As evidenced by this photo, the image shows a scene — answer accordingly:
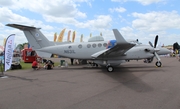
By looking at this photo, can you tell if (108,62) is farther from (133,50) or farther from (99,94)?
(99,94)

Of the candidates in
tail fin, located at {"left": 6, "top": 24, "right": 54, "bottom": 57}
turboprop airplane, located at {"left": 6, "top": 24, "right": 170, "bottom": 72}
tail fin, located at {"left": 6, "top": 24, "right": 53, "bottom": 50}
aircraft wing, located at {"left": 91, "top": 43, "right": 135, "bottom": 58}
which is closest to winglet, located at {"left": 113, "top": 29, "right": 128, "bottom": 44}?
aircraft wing, located at {"left": 91, "top": 43, "right": 135, "bottom": 58}

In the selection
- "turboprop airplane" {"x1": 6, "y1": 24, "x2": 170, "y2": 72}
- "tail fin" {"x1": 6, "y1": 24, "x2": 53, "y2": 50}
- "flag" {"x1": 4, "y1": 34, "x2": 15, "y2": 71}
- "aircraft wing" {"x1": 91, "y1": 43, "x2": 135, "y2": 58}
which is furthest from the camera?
"tail fin" {"x1": 6, "y1": 24, "x2": 53, "y2": 50}

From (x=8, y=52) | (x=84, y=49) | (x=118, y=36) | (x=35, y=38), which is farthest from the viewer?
(x=35, y=38)

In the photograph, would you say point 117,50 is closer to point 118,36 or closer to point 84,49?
point 118,36

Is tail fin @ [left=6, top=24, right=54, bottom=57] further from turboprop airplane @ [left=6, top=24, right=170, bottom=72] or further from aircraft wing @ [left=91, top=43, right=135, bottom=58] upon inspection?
aircraft wing @ [left=91, top=43, right=135, bottom=58]

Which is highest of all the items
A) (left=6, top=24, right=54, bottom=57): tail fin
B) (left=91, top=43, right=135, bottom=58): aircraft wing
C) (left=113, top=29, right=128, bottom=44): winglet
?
(left=6, top=24, right=54, bottom=57): tail fin

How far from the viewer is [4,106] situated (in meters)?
5.09

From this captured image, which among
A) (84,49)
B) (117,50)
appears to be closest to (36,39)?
(84,49)

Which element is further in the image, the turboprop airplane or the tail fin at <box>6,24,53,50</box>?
the tail fin at <box>6,24,53,50</box>

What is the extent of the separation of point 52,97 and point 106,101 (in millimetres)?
2141

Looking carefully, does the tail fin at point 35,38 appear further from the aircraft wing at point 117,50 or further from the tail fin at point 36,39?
the aircraft wing at point 117,50

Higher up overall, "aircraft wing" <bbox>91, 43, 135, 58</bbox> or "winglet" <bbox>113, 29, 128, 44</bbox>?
"winglet" <bbox>113, 29, 128, 44</bbox>

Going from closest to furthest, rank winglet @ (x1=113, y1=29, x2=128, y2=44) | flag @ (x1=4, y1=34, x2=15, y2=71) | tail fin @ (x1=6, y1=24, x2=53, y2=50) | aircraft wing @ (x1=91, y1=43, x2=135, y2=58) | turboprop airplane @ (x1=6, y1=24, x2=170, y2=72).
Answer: winglet @ (x1=113, y1=29, x2=128, y2=44) < aircraft wing @ (x1=91, y1=43, x2=135, y2=58) < flag @ (x1=4, y1=34, x2=15, y2=71) < turboprop airplane @ (x1=6, y1=24, x2=170, y2=72) < tail fin @ (x1=6, y1=24, x2=53, y2=50)

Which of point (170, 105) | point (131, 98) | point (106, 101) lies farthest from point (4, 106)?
point (170, 105)
